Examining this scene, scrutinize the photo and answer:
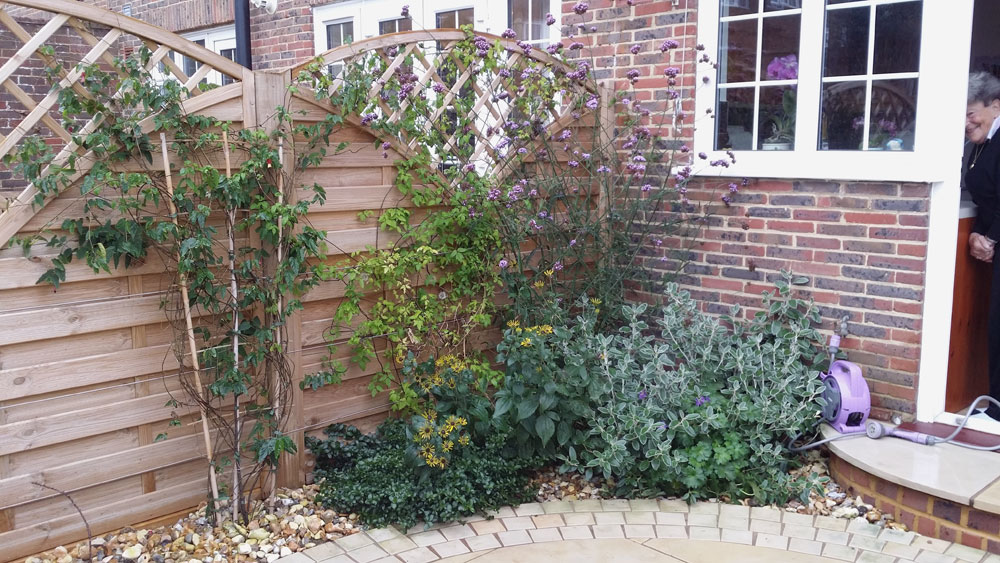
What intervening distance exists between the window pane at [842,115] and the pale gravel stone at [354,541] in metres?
3.10

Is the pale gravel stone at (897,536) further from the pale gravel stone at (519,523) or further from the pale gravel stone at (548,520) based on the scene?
the pale gravel stone at (519,523)

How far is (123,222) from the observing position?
3295mm

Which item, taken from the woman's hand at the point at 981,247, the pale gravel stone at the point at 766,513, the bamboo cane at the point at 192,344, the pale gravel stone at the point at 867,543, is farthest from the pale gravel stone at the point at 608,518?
the woman's hand at the point at 981,247

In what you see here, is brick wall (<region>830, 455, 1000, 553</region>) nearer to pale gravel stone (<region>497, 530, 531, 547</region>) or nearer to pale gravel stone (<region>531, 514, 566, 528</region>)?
pale gravel stone (<region>531, 514, 566, 528</region>)

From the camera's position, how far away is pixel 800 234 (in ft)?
15.0

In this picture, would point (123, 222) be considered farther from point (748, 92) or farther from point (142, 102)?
point (748, 92)

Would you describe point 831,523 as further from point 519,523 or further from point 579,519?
point 519,523

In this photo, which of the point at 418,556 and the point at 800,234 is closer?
the point at 418,556

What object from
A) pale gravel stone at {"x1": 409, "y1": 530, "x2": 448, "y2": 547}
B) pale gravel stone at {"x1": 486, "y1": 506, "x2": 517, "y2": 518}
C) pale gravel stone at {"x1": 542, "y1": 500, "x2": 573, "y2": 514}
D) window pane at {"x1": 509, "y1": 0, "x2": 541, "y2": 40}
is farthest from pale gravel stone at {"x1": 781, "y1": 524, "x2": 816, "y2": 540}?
window pane at {"x1": 509, "y1": 0, "x2": 541, "y2": 40}

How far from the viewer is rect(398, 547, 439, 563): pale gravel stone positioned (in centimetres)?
337

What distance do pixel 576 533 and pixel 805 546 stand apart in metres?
0.96

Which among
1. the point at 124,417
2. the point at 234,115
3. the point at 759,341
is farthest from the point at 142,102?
the point at 759,341

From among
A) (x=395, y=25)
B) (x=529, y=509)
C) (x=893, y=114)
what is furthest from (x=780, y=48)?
(x=395, y=25)

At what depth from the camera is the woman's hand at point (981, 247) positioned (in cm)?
437
